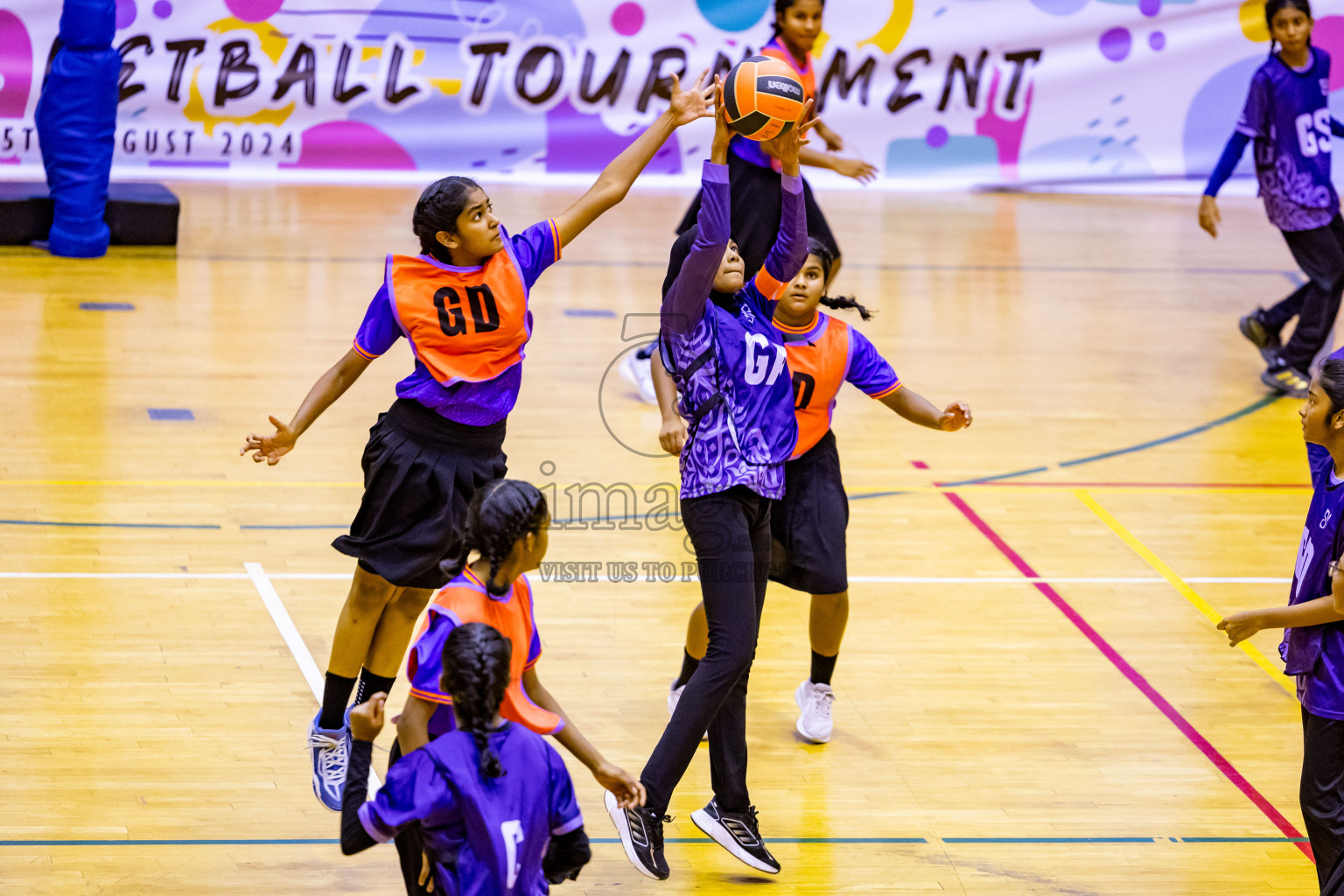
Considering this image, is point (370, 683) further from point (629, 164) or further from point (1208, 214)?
point (1208, 214)

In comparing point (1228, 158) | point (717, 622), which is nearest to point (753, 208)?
point (717, 622)

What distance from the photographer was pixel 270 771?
448 cm

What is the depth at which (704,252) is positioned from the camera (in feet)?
12.8

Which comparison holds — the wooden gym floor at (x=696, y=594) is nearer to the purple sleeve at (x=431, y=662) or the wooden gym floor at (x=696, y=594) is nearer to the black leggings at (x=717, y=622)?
the black leggings at (x=717, y=622)

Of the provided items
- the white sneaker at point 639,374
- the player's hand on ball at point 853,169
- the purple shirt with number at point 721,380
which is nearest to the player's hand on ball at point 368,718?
the purple shirt with number at point 721,380

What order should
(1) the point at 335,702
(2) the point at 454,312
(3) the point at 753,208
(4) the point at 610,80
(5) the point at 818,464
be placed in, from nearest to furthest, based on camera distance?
(2) the point at 454,312 < (1) the point at 335,702 < (5) the point at 818,464 < (3) the point at 753,208 < (4) the point at 610,80

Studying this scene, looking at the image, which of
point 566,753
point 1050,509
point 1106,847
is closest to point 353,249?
point 1050,509

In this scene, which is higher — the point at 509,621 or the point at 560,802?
the point at 509,621

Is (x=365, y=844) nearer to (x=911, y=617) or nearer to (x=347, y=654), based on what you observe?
(x=347, y=654)

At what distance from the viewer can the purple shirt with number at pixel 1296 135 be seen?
8.24m

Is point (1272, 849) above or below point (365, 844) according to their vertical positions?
below

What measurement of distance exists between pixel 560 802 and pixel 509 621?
18.3 inches

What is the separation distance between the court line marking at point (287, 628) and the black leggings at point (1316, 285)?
19.2 ft

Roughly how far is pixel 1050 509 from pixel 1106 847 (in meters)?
2.86
